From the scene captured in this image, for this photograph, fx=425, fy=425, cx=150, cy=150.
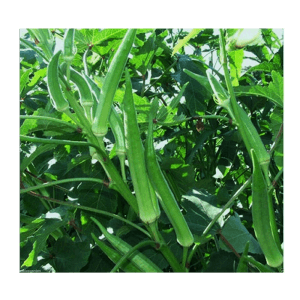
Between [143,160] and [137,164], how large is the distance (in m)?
0.01

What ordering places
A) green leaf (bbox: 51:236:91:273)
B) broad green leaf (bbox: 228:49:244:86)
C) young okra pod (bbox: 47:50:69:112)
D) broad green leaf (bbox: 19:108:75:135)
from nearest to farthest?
1. young okra pod (bbox: 47:50:69:112)
2. broad green leaf (bbox: 19:108:75:135)
3. green leaf (bbox: 51:236:91:273)
4. broad green leaf (bbox: 228:49:244:86)

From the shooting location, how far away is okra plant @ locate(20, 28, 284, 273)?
75 cm

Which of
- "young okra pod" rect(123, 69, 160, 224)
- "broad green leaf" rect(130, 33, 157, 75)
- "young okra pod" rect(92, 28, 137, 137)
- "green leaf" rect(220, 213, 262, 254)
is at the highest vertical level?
"broad green leaf" rect(130, 33, 157, 75)

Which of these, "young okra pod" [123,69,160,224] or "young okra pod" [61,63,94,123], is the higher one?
"young okra pod" [61,63,94,123]

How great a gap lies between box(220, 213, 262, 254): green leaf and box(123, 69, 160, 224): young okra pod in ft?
0.58

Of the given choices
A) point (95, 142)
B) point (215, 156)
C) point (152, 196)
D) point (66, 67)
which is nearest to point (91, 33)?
point (66, 67)

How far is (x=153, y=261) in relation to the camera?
87 cm

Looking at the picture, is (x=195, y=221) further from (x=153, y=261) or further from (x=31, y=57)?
(x=31, y=57)

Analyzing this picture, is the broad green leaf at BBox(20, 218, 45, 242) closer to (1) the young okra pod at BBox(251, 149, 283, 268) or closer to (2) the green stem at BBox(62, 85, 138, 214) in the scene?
(2) the green stem at BBox(62, 85, 138, 214)

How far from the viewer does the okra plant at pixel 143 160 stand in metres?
0.75

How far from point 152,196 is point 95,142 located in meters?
0.14

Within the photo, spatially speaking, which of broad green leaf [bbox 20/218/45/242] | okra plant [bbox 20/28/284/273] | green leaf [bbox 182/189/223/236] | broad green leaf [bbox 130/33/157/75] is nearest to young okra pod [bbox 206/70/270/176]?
okra plant [bbox 20/28/284/273]

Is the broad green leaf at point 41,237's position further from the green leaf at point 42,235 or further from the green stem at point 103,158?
the green stem at point 103,158

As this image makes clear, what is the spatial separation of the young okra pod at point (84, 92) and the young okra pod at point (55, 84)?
0.14 feet
